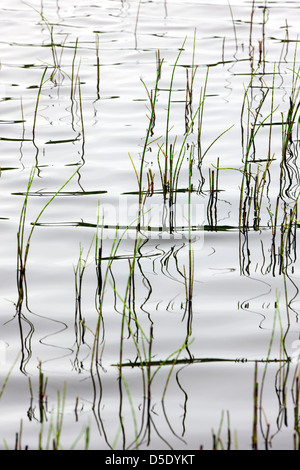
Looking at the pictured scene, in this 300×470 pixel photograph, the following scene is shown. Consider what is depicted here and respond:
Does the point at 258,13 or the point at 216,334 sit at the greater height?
the point at 258,13

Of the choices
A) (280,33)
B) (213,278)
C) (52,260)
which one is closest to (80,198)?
(52,260)

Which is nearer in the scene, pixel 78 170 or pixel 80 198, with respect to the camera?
pixel 80 198

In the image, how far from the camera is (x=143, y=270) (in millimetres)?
3551

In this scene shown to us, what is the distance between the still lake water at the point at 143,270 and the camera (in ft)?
8.50

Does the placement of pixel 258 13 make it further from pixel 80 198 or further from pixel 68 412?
pixel 68 412

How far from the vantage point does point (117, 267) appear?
3.57 m

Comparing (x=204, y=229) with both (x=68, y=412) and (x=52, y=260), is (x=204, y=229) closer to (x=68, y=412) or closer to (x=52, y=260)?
(x=52, y=260)

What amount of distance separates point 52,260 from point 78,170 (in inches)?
45.4

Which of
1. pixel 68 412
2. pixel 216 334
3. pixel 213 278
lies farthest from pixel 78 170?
pixel 68 412

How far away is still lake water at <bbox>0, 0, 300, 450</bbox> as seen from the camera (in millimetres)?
2592

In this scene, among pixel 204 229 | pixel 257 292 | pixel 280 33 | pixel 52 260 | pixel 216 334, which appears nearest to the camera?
pixel 216 334

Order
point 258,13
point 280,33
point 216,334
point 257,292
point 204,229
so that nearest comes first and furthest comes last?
1. point 216,334
2. point 257,292
3. point 204,229
4. point 280,33
5. point 258,13

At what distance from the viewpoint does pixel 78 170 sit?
15.4 ft
